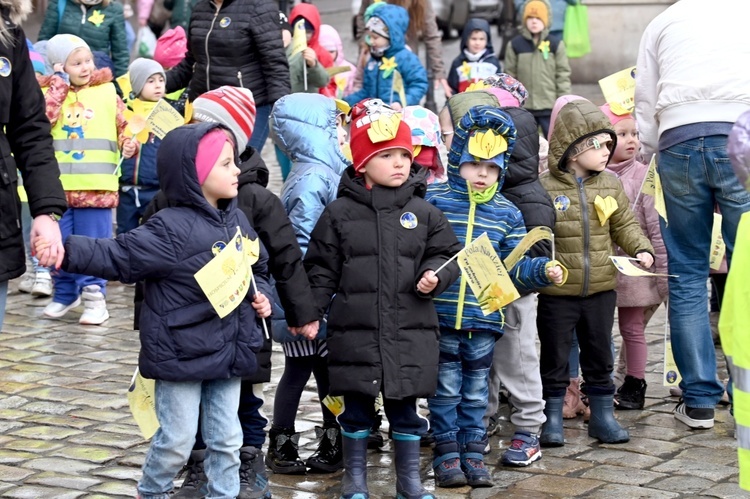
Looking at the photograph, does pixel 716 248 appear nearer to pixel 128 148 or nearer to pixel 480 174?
pixel 480 174

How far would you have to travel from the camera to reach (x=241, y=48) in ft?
29.4

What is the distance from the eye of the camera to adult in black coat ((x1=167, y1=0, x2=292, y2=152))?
8.94 m

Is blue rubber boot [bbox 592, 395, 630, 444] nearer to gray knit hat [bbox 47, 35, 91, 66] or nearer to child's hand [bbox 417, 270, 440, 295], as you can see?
child's hand [bbox 417, 270, 440, 295]

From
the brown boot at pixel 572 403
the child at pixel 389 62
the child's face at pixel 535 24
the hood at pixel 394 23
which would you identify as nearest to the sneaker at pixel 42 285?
the child at pixel 389 62

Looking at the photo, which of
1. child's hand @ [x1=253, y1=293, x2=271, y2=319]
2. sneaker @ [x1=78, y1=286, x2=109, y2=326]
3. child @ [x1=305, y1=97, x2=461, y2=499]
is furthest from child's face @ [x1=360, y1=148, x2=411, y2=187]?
sneaker @ [x1=78, y1=286, x2=109, y2=326]

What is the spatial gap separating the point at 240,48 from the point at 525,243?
4.11m

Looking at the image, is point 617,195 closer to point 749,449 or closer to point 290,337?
point 290,337

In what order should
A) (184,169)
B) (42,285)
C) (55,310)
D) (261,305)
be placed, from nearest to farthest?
(184,169), (261,305), (55,310), (42,285)

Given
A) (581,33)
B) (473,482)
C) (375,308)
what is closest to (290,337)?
(375,308)

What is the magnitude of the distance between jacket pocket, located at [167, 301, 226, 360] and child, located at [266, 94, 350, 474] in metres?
0.87

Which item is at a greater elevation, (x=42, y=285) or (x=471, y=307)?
(x=471, y=307)

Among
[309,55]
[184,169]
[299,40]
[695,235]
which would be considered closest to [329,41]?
[299,40]

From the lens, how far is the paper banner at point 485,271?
5293 millimetres

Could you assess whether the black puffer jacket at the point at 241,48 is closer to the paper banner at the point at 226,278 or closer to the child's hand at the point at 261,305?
the child's hand at the point at 261,305
